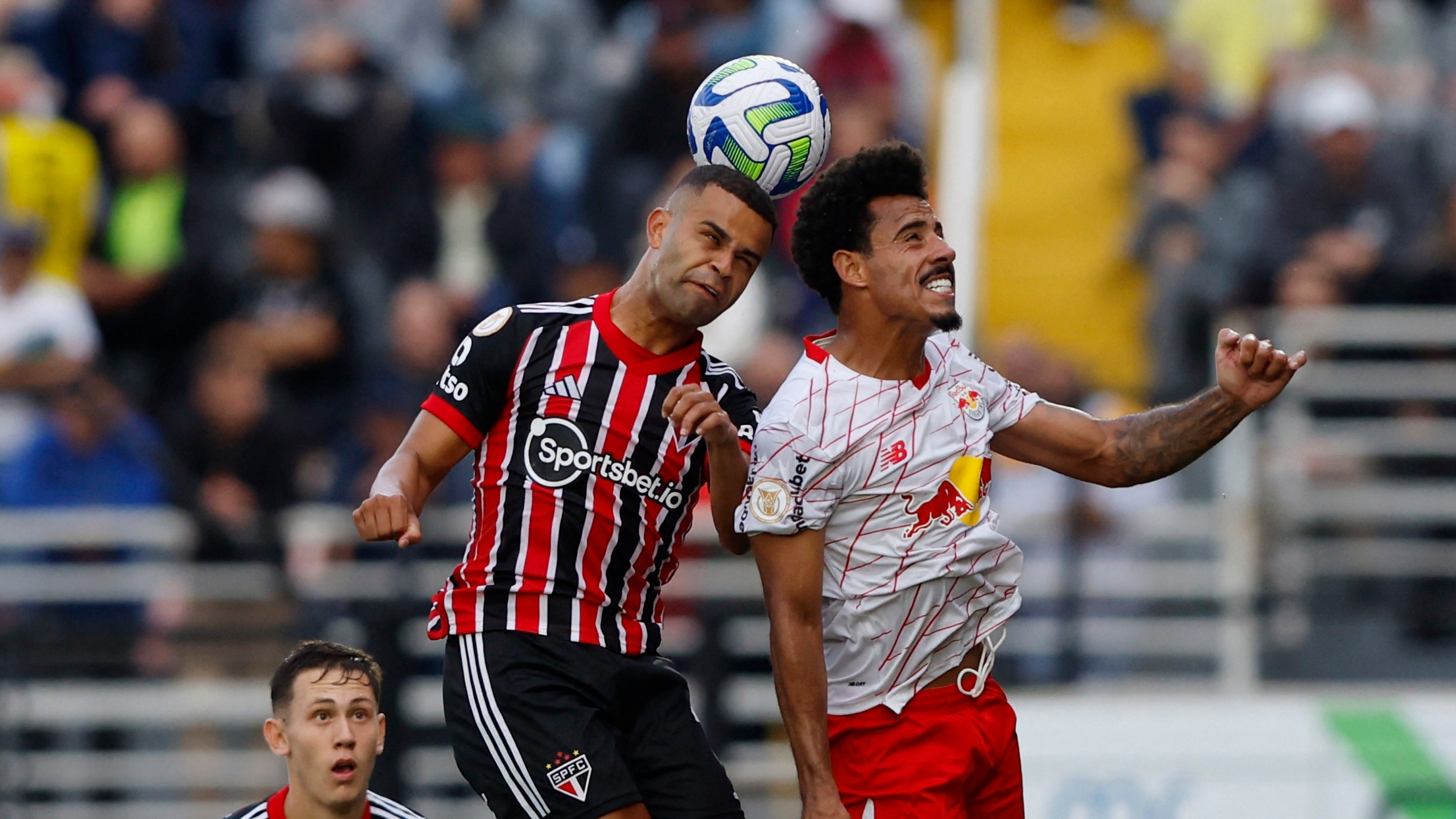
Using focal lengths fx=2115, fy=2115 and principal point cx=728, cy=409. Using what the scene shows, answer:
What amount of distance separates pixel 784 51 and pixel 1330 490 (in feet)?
12.3

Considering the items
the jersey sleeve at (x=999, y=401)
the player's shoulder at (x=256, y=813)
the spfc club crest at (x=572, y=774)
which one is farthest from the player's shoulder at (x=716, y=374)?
the player's shoulder at (x=256, y=813)

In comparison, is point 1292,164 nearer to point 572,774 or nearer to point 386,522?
point 572,774

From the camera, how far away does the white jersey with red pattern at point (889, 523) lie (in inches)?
206

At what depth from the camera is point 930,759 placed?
526cm

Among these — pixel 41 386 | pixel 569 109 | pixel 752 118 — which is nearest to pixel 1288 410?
pixel 569 109

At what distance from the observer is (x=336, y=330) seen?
10.5m

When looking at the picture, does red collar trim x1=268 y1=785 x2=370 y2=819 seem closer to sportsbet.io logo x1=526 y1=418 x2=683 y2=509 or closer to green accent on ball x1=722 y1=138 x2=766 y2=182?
sportsbet.io logo x1=526 y1=418 x2=683 y2=509

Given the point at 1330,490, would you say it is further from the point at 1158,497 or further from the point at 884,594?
the point at 884,594

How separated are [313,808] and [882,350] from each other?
1989 mm

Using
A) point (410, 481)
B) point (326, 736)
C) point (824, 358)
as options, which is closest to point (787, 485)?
point (824, 358)

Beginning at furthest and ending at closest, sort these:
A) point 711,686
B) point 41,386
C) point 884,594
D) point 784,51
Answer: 1. point 784,51
2. point 41,386
3. point 711,686
4. point 884,594

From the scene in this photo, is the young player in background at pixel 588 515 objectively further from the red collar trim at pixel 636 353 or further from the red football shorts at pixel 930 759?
the red football shorts at pixel 930 759

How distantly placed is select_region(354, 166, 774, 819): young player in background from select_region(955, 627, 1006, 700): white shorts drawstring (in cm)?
64

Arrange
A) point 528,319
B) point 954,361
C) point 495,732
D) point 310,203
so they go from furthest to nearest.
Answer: point 310,203
point 954,361
point 528,319
point 495,732
